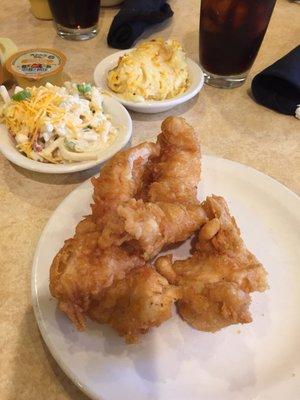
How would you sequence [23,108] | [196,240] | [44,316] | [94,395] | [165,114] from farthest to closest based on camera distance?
[165,114] < [23,108] < [196,240] < [44,316] < [94,395]

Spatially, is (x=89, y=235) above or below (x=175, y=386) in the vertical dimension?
above

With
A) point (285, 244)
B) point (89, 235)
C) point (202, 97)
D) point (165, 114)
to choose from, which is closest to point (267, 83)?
point (202, 97)

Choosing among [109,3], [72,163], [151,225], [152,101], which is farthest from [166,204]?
[109,3]

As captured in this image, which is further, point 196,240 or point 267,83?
point 267,83

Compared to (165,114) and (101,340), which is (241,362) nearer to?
(101,340)

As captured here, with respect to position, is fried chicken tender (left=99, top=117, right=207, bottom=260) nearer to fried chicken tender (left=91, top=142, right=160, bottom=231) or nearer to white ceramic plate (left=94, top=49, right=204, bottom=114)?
fried chicken tender (left=91, top=142, right=160, bottom=231)

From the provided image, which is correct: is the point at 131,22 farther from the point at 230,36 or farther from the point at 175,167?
the point at 175,167

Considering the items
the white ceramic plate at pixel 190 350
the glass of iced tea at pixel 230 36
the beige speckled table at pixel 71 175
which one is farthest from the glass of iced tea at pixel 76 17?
the white ceramic plate at pixel 190 350
